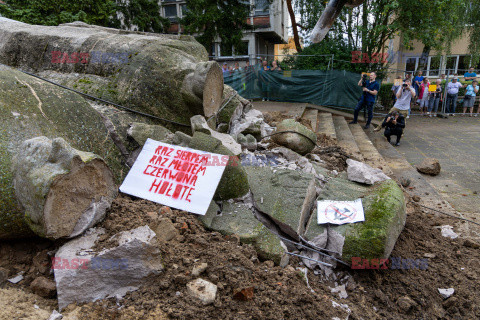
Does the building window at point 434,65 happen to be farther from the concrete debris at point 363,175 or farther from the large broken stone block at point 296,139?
the concrete debris at point 363,175

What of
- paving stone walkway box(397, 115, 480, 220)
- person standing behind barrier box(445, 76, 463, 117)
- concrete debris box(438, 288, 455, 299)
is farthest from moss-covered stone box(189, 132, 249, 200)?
person standing behind barrier box(445, 76, 463, 117)

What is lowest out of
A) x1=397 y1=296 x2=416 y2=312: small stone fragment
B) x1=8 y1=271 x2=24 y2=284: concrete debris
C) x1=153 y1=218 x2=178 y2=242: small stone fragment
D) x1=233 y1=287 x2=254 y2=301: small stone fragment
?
x1=397 y1=296 x2=416 y2=312: small stone fragment

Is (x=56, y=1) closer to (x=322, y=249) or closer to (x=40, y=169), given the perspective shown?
(x=40, y=169)

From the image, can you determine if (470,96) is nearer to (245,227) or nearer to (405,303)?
(405,303)

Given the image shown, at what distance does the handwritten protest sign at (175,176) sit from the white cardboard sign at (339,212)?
3.48 feet

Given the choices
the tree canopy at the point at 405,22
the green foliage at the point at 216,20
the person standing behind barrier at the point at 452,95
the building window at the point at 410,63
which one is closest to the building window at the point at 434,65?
the building window at the point at 410,63

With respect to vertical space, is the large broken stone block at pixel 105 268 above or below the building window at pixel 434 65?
below

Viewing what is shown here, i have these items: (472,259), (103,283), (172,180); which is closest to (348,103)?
(472,259)

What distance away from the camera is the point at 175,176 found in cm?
307

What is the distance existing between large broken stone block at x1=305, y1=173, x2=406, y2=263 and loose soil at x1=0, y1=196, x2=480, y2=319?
0.87ft

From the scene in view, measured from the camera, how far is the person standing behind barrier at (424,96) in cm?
1234

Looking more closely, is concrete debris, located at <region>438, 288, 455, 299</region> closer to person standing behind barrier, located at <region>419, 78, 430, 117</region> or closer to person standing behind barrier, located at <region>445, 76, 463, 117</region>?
person standing behind barrier, located at <region>419, 78, 430, 117</region>

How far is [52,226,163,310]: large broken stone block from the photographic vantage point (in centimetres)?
202

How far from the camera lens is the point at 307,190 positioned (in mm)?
3332
